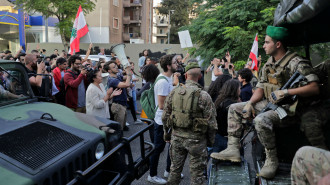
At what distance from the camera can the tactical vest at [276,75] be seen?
3064mm

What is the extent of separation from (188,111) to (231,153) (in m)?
0.72

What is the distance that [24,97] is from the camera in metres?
3.98

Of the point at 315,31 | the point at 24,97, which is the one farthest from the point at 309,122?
the point at 24,97

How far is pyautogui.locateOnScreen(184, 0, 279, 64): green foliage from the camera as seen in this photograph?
11180 mm

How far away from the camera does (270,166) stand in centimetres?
288

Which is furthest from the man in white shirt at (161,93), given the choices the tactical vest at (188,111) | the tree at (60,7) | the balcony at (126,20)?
the balcony at (126,20)

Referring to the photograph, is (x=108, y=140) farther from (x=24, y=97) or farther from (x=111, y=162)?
(x=24, y=97)

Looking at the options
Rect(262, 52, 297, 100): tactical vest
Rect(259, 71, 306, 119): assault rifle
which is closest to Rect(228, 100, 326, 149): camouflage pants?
Rect(259, 71, 306, 119): assault rifle

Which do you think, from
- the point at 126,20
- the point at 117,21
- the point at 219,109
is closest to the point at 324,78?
the point at 219,109

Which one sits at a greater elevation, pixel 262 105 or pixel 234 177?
pixel 262 105

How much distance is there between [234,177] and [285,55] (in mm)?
1416

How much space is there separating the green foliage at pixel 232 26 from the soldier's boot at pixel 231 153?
7900mm

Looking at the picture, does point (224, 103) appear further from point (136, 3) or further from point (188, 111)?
point (136, 3)

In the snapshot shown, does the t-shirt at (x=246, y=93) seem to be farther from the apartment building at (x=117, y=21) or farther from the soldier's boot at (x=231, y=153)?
the apartment building at (x=117, y=21)
